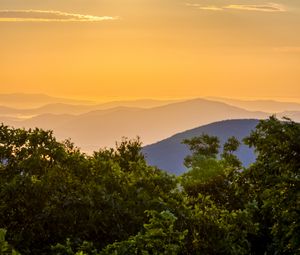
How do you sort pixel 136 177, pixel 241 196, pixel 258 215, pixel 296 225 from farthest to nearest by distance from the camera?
pixel 241 196 < pixel 258 215 < pixel 136 177 < pixel 296 225

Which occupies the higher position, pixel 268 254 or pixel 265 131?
pixel 265 131

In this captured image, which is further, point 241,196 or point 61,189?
point 241,196

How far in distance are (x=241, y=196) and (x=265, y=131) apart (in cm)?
2060

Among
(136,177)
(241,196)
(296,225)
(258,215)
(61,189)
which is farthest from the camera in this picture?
(241,196)

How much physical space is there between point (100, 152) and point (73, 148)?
602 centimetres

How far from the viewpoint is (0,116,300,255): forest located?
3029 centimetres

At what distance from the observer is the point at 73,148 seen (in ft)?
134

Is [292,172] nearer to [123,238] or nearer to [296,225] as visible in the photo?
[296,225]

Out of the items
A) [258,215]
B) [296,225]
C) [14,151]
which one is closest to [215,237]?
[296,225]

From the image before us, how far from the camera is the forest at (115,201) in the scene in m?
30.3

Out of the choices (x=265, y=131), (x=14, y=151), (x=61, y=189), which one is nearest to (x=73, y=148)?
(x=14, y=151)

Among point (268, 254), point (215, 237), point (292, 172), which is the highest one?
point (292, 172)

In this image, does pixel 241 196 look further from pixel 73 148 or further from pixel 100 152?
pixel 73 148

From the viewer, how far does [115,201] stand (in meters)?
33.2
